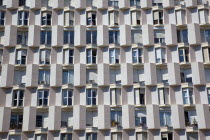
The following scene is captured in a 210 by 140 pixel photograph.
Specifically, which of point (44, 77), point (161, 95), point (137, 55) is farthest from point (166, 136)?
point (44, 77)

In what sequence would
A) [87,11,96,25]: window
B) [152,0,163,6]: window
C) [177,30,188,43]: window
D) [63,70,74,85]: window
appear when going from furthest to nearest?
[152,0,163,6]: window
[87,11,96,25]: window
[177,30,188,43]: window
[63,70,74,85]: window

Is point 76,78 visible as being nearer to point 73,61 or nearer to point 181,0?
point 73,61

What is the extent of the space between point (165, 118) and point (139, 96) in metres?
4.76

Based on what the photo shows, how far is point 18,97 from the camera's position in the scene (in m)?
48.3

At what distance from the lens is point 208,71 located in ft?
163

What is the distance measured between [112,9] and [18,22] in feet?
49.1

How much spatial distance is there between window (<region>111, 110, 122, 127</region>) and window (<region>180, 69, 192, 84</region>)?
10493 millimetres

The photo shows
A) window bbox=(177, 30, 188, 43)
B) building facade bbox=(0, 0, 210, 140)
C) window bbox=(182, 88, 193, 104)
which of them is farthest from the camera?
window bbox=(177, 30, 188, 43)

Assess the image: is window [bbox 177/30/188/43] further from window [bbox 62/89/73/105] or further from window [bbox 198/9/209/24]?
window [bbox 62/89/73/105]

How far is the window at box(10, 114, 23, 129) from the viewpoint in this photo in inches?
1852

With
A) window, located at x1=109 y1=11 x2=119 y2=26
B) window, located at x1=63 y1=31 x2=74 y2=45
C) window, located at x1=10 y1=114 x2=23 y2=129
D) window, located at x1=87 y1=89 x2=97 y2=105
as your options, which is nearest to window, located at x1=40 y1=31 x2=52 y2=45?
window, located at x1=63 y1=31 x2=74 y2=45

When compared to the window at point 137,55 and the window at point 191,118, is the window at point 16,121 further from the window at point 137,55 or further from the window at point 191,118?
the window at point 191,118

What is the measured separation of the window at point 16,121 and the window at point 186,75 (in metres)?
24.0

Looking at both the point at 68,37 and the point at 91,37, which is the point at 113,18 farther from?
the point at 68,37
